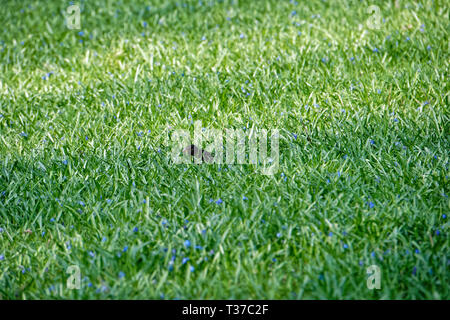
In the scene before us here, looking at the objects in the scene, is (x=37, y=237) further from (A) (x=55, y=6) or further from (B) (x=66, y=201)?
(A) (x=55, y=6)

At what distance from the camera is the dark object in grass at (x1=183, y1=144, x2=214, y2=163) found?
12.0ft

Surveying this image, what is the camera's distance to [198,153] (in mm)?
3715

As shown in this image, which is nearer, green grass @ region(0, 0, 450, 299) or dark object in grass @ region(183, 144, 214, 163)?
green grass @ region(0, 0, 450, 299)

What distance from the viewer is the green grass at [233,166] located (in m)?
2.70

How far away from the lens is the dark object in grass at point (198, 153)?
366 centimetres

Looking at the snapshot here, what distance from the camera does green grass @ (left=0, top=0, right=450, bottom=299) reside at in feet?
8.86

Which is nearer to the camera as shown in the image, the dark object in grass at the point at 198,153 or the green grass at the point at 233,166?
the green grass at the point at 233,166

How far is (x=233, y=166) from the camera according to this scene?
3.55m

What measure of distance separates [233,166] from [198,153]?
12.3 inches

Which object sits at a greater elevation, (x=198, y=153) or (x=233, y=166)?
(x=198, y=153)

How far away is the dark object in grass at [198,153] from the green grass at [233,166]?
0.37ft

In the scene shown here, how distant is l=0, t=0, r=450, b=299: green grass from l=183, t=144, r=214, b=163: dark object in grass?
113mm

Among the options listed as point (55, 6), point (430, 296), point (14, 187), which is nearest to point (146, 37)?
point (55, 6)

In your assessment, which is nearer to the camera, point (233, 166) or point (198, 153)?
point (233, 166)
